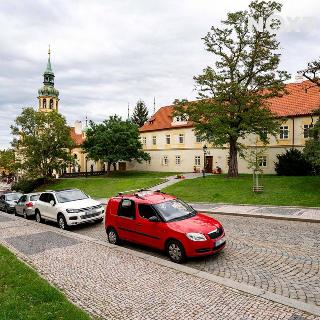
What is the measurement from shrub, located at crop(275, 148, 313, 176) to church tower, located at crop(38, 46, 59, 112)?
59.1 meters

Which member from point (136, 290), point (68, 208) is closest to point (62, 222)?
point (68, 208)

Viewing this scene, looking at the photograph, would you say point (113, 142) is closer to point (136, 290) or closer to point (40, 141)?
point (40, 141)

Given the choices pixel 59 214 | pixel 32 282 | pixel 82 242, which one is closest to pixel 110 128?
pixel 59 214

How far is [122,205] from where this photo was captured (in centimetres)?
1144

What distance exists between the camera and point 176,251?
30.3ft

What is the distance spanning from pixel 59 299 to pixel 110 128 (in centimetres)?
4410

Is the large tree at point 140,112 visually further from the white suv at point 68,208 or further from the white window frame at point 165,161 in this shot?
the white suv at point 68,208

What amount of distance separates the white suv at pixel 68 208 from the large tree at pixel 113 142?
99.1ft

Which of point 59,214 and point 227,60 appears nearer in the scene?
point 59,214

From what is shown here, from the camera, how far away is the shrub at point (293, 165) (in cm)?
3284

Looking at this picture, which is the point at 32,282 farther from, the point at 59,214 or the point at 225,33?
the point at 225,33

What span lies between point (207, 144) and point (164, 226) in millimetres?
37097

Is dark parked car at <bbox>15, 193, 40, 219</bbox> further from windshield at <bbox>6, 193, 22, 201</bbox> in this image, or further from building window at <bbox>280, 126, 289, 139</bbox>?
building window at <bbox>280, 126, 289, 139</bbox>

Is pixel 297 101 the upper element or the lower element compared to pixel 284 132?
upper
